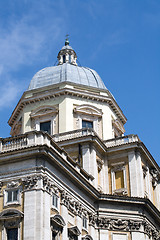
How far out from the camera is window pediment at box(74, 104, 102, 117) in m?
54.1

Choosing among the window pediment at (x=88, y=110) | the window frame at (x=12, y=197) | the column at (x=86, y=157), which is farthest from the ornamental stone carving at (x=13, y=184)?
the window pediment at (x=88, y=110)

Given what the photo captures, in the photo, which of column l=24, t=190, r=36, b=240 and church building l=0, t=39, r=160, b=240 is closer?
column l=24, t=190, r=36, b=240

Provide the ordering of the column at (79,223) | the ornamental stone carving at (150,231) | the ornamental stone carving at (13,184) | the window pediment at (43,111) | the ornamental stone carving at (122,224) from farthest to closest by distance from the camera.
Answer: the window pediment at (43,111)
the ornamental stone carving at (150,231)
the ornamental stone carving at (122,224)
the column at (79,223)
the ornamental stone carving at (13,184)

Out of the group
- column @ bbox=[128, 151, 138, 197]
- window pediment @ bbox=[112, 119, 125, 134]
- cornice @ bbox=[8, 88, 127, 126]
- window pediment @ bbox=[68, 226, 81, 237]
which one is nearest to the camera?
window pediment @ bbox=[68, 226, 81, 237]

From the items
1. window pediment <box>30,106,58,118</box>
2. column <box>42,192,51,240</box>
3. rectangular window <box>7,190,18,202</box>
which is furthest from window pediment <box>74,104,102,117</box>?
rectangular window <box>7,190,18,202</box>

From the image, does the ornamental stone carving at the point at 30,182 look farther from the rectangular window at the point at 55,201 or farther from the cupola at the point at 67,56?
the cupola at the point at 67,56

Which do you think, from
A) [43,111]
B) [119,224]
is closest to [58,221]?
[119,224]

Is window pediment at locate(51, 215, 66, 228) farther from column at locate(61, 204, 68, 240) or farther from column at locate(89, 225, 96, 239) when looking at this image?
column at locate(89, 225, 96, 239)

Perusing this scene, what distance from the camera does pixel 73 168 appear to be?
3978 cm

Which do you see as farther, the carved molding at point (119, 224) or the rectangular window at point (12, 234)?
the carved molding at point (119, 224)

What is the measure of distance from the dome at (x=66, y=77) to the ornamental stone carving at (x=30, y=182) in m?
23.0

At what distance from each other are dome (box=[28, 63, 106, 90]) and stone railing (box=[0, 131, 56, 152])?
66.2ft

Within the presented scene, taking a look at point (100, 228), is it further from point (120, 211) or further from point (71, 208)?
point (71, 208)

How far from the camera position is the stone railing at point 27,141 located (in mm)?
37062
